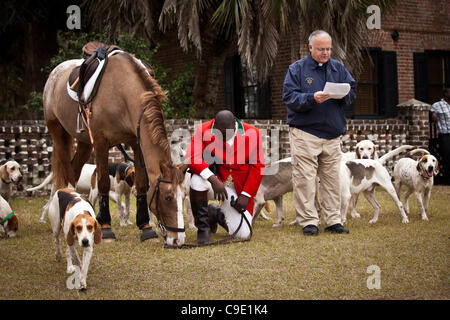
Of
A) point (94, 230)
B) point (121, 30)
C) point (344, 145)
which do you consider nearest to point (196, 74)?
point (121, 30)

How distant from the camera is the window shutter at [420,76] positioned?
17.5m

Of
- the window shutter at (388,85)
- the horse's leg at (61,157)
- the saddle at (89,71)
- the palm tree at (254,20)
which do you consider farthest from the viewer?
the window shutter at (388,85)

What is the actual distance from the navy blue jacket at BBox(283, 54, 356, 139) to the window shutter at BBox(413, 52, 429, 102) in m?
11.1

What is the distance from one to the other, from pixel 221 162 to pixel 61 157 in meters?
2.40

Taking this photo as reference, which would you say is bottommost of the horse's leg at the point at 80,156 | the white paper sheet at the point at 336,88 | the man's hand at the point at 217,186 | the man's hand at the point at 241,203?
the man's hand at the point at 241,203

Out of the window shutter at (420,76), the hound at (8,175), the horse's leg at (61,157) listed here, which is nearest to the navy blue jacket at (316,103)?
the horse's leg at (61,157)

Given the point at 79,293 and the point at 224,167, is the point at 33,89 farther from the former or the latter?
the point at 79,293

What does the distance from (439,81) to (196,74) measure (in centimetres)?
795

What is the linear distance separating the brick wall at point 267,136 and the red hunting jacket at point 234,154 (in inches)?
232

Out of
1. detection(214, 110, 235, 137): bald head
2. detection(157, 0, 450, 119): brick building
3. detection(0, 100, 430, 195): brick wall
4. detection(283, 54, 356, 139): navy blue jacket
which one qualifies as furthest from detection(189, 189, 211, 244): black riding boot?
detection(157, 0, 450, 119): brick building

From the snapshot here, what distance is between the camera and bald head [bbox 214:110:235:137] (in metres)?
6.57

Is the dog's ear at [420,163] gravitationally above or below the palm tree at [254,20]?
below

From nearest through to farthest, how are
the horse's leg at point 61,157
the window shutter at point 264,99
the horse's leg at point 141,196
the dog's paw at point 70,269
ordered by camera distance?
the dog's paw at point 70,269 < the horse's leg at point 141,196 < the horse's leg at point 61,157 < the window shutter at point 264,99

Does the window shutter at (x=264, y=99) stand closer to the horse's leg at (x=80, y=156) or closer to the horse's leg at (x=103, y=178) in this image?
the horse's leg at (x=80, y=156)
